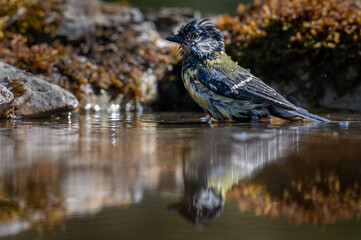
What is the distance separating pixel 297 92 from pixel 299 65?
39 cm

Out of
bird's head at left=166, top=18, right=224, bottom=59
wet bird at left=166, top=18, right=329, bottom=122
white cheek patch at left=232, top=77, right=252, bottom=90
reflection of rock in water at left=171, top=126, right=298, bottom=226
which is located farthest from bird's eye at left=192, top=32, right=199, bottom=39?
reflection of rock in water at left=171, top=126, right=298, bottom=226

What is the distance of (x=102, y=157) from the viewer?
298 cm

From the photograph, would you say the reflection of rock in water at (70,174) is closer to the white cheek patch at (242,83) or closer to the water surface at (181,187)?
the water surface at (181,187)

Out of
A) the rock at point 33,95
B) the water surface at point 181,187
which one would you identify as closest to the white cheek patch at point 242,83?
the water surface at point 181,187

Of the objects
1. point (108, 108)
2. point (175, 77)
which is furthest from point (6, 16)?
point (175, 77)

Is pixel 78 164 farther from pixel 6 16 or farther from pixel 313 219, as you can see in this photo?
pixel 6 16

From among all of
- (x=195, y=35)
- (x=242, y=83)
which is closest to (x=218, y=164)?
(x=242, y=83)

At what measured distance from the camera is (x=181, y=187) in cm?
232

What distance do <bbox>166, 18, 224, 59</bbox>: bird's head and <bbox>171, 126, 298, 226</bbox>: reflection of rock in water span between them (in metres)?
1.72

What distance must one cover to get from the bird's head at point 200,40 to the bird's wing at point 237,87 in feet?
1.14

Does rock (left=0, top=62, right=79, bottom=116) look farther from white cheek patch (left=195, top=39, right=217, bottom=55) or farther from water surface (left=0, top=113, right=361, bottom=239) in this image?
water surface (left=0, top=113, right=361, bottom=239)

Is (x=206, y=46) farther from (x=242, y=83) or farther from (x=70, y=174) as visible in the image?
(x=70, y=174)

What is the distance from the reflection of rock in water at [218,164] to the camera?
2.08 m

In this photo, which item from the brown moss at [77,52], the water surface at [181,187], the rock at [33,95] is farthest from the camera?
the brown moss at [77,52]
